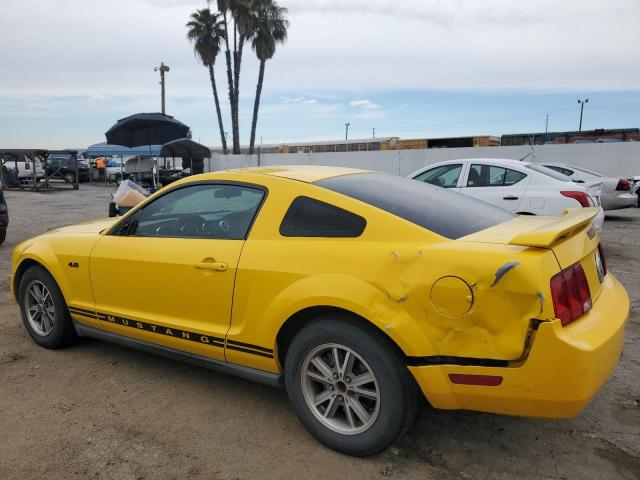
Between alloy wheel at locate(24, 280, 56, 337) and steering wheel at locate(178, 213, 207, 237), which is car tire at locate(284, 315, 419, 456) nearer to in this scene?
steering wheel at locate(178, 213, 207, 237)

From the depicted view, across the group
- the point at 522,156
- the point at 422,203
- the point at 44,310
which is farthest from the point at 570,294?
the point at 522,156

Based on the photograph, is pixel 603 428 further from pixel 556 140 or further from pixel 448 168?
pixel 556 140

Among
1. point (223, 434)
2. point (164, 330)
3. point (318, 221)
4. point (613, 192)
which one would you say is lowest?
point (223, 434)

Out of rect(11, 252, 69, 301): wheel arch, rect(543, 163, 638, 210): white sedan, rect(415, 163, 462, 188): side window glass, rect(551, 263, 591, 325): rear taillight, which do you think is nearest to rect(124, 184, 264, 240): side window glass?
rect(11, 252, 69, 301): wheel arch

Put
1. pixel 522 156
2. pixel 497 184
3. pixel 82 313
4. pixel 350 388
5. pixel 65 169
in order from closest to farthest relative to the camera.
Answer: pixel 350 388, pixel 82 313, pixel 497 184, pixel 522 156, pixel 65 169

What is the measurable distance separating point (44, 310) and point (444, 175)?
6.19m

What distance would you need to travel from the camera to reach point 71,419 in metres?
3.09

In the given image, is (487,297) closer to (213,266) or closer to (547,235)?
(547,235)

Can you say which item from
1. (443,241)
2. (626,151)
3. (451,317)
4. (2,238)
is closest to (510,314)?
(451,317)

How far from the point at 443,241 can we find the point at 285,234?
0.87 meters

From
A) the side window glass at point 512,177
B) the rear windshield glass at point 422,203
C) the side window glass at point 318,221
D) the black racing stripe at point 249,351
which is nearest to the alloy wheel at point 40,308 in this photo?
the black racing stripe at point 249,351

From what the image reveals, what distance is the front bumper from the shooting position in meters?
2.17

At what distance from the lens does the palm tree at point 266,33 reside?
108ft

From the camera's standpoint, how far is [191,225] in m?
3.42
